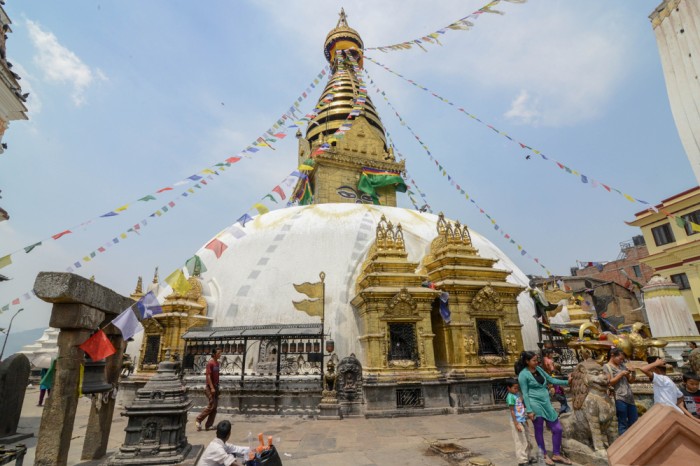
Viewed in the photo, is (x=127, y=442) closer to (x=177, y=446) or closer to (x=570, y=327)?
(x=177, y=446)

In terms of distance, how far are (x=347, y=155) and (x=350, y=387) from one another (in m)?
19.0

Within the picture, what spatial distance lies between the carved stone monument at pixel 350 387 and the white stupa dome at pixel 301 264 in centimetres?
208

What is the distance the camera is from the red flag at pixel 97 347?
5146 millimetres

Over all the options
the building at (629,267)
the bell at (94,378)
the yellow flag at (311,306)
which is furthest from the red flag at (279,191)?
the building at (629,267)

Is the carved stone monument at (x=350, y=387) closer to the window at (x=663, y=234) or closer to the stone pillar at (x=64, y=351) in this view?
the stone pillar at (x=64, y=351)

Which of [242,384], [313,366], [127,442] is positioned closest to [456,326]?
[313,366]

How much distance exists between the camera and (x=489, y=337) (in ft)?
38.7

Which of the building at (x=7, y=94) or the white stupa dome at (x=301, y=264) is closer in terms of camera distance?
the building at (x=7, y=94)

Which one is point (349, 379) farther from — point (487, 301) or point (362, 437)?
point (487, 301)

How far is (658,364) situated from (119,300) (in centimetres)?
928

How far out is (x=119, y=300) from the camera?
6.17 metres

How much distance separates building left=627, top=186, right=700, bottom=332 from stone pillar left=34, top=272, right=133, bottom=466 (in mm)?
25562

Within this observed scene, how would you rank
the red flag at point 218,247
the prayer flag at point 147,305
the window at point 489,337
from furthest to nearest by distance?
the window at point 489,337
the red flag at point 218,247
the prayer flag at point 147,305

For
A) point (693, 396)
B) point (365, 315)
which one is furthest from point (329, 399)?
point (693, 396)
